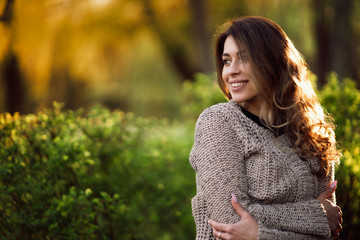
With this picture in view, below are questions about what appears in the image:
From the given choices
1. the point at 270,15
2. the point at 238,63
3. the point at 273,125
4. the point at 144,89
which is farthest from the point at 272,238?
the point at 144,89

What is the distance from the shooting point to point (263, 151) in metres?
2.17

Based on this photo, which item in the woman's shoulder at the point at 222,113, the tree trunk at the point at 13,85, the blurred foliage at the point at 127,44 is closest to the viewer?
the woman's shoulder at the point at 222,113

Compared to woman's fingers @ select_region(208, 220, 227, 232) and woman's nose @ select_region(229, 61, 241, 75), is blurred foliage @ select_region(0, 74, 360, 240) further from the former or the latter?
woman's nose @ select_region(229, 61, 241, 75)

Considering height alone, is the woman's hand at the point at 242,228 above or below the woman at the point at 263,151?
below

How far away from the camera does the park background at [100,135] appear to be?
3.08 metres

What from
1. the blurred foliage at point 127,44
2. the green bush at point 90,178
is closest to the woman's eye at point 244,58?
the green bush at point 90,178

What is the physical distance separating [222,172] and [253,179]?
192 millimetres

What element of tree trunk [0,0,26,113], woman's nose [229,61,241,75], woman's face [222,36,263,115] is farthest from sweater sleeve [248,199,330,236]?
tree trunk [0,0,26,113]

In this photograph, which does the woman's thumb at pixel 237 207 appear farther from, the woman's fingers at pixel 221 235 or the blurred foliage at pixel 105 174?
the blurred foliage at pixel 105 174

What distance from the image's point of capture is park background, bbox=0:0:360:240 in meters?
3.08

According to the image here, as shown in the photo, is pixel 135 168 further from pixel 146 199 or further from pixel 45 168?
pixel 45 168

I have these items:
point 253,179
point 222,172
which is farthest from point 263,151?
point 222,172

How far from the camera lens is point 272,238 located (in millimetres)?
2035

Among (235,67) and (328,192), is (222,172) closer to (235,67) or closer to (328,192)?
(235,67)
